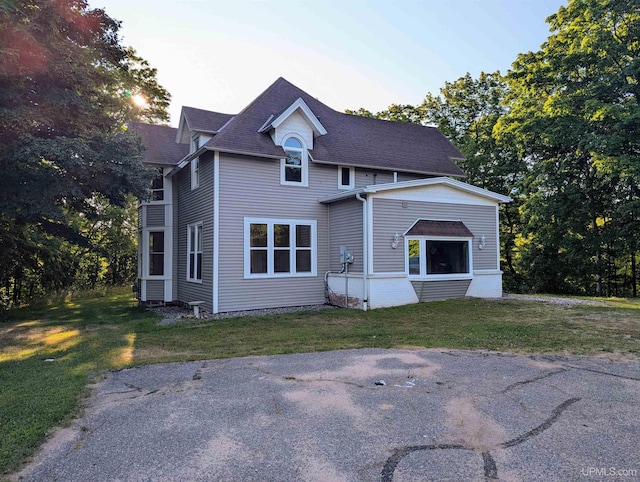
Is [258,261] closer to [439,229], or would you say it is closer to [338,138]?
[338,138]

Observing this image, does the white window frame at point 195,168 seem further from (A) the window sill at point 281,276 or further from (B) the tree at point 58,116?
(A) the window sill at point 281,276

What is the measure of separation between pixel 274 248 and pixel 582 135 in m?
14.3

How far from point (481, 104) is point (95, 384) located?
28.3 metres

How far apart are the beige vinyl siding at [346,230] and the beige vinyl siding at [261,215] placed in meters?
0.27

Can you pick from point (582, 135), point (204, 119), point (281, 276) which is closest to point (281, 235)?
point (281, 276)

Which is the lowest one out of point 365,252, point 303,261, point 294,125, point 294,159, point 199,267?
point 199,267

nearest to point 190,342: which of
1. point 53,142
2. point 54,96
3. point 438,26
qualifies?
point 53,142

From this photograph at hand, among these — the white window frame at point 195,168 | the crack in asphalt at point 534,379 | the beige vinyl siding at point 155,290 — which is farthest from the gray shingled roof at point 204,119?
the crack in asphalt at point 534,379

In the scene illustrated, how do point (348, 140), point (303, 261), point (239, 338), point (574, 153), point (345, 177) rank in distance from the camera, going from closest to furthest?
point (239, 338) → point (303, 261) → point (345, 177) → point (348, 140) → point (574, 153)

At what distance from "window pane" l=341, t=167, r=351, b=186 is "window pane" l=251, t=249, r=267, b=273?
3.81 meters

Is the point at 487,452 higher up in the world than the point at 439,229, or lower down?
lower down

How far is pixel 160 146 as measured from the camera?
1571 cm

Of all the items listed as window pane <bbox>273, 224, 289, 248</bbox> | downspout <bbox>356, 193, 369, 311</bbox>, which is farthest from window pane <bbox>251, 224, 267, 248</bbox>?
downspout <bbox>356, 193, 369, 311</bbox>

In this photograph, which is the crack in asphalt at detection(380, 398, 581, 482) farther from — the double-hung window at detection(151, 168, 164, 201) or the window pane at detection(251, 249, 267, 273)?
the double-hung window at detection(151, 168, 164, 201)
